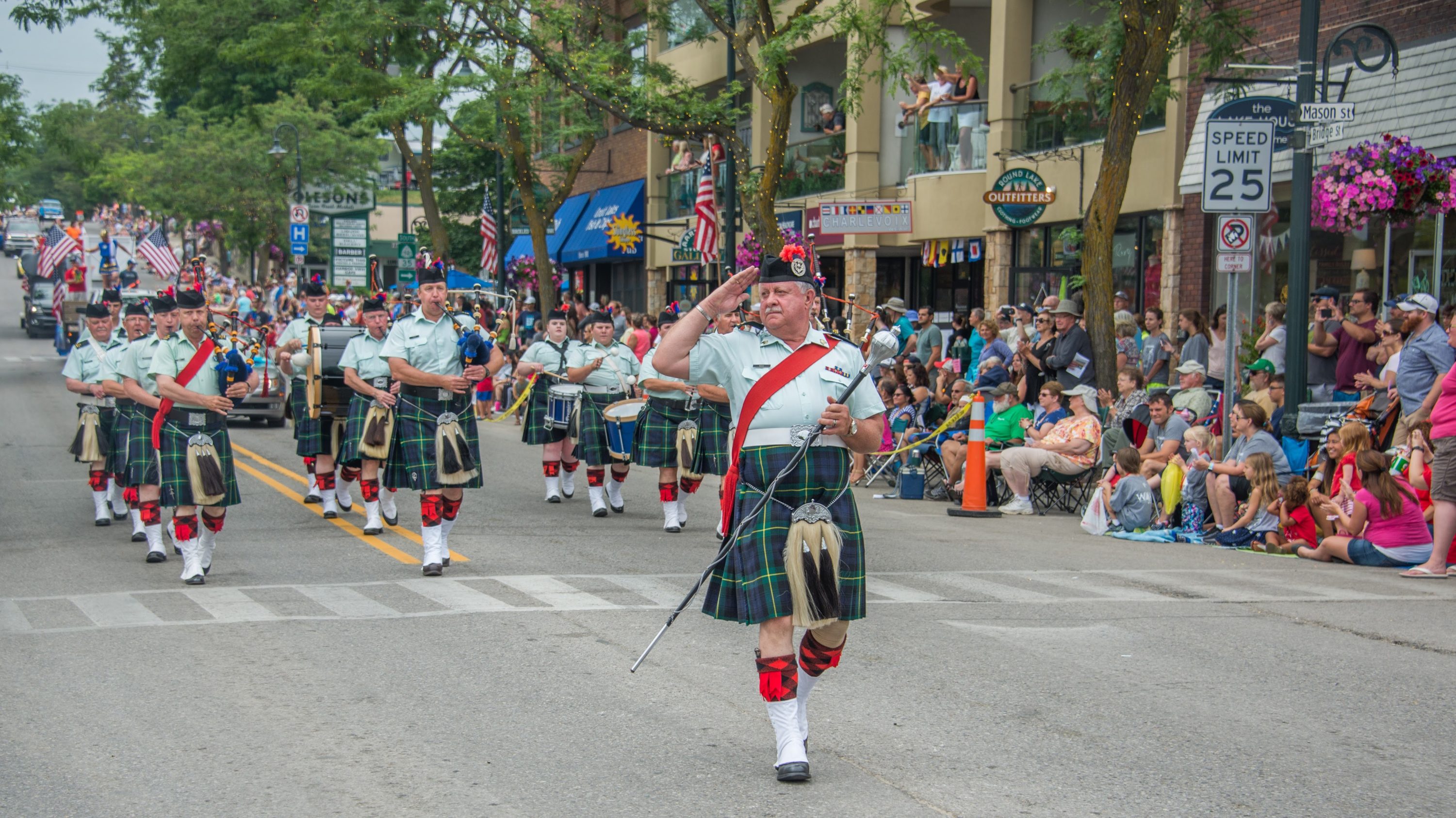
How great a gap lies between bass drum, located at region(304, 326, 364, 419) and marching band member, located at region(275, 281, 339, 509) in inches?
5.6

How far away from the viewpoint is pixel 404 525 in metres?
12.4

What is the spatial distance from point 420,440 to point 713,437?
8.81 feet

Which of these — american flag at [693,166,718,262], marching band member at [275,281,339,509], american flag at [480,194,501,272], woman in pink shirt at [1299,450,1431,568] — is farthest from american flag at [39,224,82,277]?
woman in pink shirt at [1299,450,1431,568]

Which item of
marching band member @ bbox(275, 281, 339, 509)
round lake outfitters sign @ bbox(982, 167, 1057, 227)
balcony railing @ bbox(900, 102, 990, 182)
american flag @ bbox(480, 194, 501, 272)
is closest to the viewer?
marching band member @ bbox(275, 281, 339, 509)

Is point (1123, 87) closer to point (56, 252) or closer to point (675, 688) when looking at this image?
point (675, 688)

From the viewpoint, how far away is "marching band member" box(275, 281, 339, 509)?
13.1m

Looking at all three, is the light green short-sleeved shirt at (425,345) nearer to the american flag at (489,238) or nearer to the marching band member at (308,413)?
the marching band member at (308,413)

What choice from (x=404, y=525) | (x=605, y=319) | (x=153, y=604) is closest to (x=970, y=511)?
(x=605, y=319)

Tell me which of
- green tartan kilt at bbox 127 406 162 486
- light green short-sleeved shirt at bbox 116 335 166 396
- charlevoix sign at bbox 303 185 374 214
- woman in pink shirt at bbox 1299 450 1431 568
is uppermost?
charlevoix sign at bbox 303 185 374 214

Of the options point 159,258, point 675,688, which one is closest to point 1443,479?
point 675,688

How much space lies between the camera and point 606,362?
13.5m

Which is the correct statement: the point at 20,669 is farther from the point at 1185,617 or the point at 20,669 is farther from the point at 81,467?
the point at 81,467

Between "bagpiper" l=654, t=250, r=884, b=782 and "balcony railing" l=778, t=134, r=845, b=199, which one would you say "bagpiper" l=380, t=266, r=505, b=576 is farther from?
"balcony railing" l=778, t=134, r=845, b=199

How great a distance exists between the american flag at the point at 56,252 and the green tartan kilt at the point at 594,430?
38300mm
